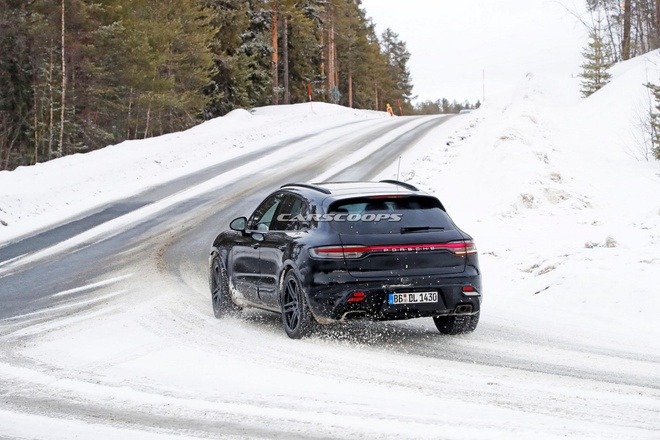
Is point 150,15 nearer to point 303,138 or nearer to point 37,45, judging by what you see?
point 37,45

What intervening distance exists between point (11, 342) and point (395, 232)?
3.83m

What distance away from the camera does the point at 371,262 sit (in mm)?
7922

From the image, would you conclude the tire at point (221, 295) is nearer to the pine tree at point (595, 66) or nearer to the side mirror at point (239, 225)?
the side mirror at point (239, 225)

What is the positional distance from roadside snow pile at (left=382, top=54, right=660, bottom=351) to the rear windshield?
1.73 meters

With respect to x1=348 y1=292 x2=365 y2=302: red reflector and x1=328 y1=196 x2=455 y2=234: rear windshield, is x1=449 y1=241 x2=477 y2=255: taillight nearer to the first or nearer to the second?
x1=328 y1=196 x2=455 y2=234: rear windshield

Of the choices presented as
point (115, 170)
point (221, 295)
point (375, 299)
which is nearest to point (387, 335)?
point (375, 299)

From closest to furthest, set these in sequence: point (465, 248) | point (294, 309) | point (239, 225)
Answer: point (465, 248) < point (294, 309) < point (239, 225)

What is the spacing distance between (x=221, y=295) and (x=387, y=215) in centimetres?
286

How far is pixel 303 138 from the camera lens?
35688 millimetres

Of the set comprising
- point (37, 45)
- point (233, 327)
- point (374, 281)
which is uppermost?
point (37, 45)

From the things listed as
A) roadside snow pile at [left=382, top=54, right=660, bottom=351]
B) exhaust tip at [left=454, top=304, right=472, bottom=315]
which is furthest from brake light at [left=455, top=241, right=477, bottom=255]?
roadside snow pile at [left=382, top=54, right=660, bottom=351]

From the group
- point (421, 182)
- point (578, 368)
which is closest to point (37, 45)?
point (421, 182)

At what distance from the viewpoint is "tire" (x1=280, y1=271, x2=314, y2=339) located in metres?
8.12

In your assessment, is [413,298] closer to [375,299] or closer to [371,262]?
[375,299]
